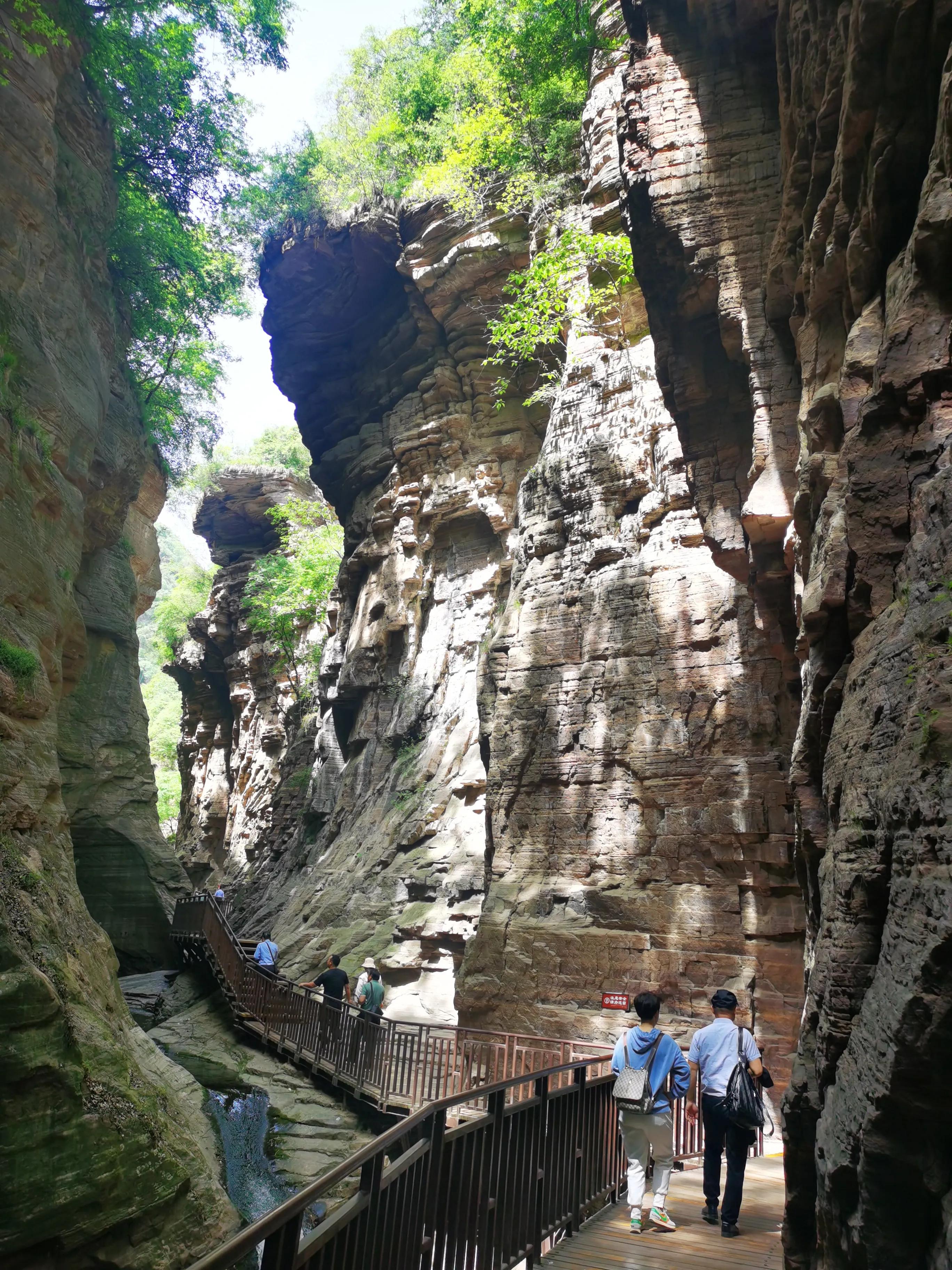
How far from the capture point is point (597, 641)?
1289 cm

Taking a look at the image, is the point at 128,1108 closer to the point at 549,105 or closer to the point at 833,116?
the point at 833,116

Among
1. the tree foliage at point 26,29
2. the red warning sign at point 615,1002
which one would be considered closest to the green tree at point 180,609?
A: the tree foliage at point 26,29

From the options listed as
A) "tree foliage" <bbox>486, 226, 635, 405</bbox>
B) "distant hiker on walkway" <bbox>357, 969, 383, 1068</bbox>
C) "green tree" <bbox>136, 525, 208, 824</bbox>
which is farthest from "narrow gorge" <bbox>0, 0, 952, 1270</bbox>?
"green tree" <bbox>136, 525, 208, 824</bbox>

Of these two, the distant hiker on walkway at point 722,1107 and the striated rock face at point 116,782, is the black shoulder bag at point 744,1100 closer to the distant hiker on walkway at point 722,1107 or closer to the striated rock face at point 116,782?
the distant hiker on walkway at point 722,1107

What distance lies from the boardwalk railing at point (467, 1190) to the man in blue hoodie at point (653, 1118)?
1.24 ft

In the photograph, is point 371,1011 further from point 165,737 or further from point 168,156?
point 165,737

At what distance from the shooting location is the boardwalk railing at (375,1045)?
929cm

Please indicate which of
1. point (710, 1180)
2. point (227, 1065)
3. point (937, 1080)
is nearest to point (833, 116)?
point (937, 1080)

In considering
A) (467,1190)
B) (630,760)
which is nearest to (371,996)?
(630,760)

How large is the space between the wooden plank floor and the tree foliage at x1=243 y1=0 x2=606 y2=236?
60.9 feet

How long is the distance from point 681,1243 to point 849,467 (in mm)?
4845

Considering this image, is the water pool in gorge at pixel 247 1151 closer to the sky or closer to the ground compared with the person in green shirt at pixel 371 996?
closer to the ground

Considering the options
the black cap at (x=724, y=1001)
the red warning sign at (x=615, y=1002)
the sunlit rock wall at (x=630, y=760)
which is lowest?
the red warning sign at (x=615, y=1002)

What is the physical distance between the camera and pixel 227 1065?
44.0 ft
